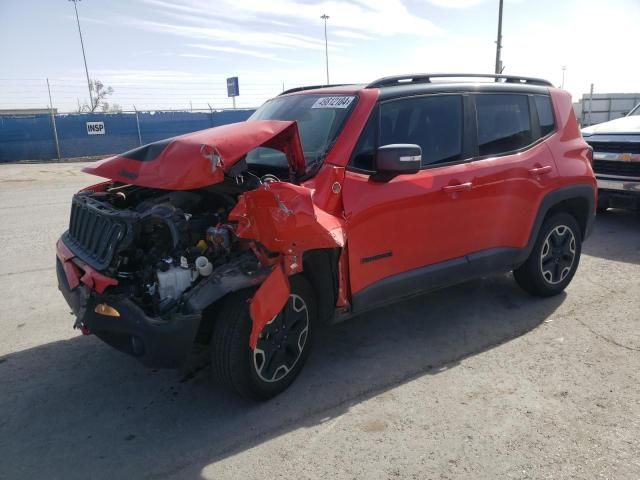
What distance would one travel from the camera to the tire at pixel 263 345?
3025 mm

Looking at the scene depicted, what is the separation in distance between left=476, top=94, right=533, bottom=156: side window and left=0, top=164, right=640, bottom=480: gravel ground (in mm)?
1457

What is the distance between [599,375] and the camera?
3555 millimetres

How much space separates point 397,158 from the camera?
132 inches

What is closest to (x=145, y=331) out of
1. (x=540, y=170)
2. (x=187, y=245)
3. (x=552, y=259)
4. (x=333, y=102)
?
(x=187, y=245)

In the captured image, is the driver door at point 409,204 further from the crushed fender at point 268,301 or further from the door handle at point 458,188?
the crushed fender at point 268,301

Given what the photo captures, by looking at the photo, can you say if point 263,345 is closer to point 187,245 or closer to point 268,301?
point 268,301

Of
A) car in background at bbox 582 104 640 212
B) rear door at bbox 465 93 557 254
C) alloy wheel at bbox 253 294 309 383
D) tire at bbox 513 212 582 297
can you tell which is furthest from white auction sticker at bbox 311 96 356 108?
car in background at bbox 582 104 640 212

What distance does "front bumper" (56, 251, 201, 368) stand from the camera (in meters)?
2.83

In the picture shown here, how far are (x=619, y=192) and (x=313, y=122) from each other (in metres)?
5.83

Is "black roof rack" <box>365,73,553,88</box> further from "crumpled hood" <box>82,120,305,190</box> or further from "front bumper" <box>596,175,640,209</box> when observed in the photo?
"front bumper" <box>596,175,640,209</box>

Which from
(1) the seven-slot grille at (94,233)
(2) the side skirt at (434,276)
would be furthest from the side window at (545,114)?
(1) the seven-slot grille at (94,233)

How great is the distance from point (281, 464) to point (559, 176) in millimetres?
3512

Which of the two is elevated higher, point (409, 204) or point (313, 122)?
point (313, 122)

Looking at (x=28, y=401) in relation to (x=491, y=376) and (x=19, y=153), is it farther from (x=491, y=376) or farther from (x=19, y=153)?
(x=19, y=153)
